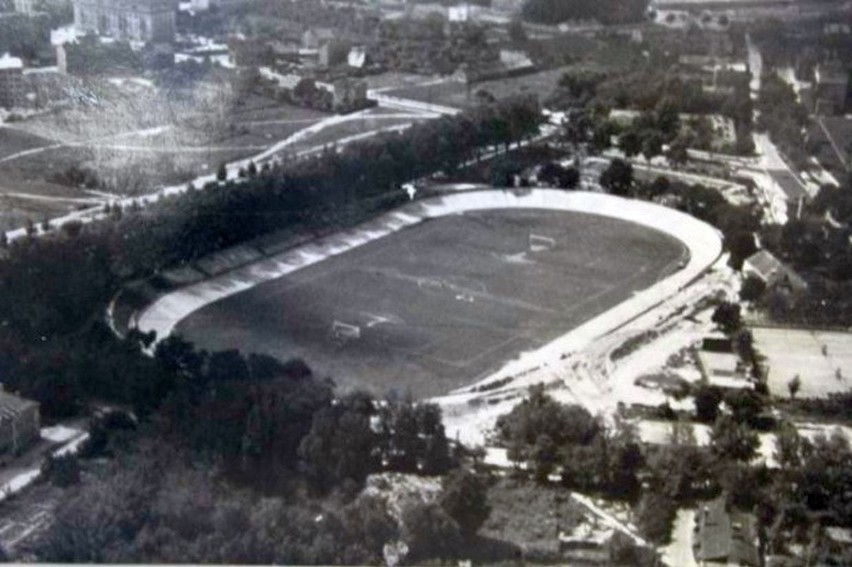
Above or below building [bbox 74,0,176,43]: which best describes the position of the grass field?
below

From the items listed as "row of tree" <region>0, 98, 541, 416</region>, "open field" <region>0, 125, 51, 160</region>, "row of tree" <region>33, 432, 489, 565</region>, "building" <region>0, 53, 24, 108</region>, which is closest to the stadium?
"row of tree" <region>0, 98, 541, 416</region>

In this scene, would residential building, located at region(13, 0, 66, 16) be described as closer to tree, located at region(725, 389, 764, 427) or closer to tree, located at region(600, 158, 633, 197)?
tree, located at region(600, 158, 633, 197)

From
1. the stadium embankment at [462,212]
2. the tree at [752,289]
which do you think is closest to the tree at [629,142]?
the stadium embankment at [462,212]

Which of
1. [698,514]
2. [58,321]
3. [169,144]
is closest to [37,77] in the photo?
[169,144]

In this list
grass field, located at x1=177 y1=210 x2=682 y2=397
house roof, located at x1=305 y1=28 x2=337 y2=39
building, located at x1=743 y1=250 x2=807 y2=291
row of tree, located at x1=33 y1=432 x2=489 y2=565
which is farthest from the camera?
house roof, located at x1=305 y1=28 x2=337 y2=39

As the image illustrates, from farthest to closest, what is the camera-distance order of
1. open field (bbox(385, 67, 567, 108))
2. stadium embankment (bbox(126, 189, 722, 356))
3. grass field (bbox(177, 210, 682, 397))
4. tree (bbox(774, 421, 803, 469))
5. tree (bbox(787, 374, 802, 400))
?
open field (bbox(385, 67, 567, 108))
stadium embankment (bbox(126, 189, 722, 356))
grass field (bbox(177, 210, 682, 397))
tree (bbox(787, 374, 802, 400))
tree (bbox(774, 421, 803, 469))

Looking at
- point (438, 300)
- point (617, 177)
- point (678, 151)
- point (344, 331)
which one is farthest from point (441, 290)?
point (678, 151)

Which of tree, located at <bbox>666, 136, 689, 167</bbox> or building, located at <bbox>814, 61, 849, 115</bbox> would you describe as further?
tree, located at <bbox>666, 136, 689, 167</bbox>
